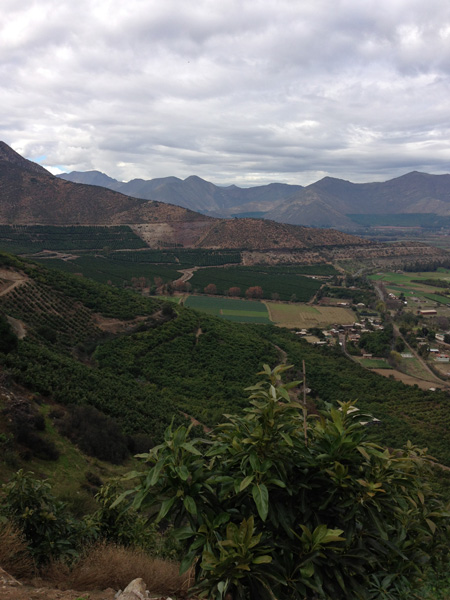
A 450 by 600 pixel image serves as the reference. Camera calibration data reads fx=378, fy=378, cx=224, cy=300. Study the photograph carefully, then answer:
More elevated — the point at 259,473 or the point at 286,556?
the point at 259,473

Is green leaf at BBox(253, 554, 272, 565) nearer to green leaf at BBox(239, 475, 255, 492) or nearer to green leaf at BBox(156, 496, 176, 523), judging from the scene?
green leaf at BBox(239, 475, 255, 492)

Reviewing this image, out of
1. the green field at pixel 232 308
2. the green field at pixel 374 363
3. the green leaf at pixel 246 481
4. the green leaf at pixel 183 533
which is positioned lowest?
the green field at pixel 374 363

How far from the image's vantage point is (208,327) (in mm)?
45062

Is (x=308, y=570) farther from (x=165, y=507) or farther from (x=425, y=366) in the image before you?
(x=425, y=366)

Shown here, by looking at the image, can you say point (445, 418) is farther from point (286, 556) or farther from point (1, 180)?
point (1, 180)

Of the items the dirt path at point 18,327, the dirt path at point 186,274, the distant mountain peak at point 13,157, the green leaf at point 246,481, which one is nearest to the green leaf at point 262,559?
the green leaf at point 246,481

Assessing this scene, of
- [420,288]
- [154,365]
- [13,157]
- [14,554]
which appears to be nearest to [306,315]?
[154,365]

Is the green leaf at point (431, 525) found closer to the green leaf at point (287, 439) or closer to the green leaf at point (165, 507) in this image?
the green leaf at point (287, 439)

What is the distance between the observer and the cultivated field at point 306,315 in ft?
210

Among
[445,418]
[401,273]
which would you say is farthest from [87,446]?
[401,273]

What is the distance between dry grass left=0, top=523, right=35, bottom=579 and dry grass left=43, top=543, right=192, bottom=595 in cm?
30

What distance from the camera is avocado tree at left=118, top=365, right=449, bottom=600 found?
121 inches

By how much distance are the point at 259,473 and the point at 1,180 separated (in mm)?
Result: 165467

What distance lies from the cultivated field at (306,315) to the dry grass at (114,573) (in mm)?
57484
